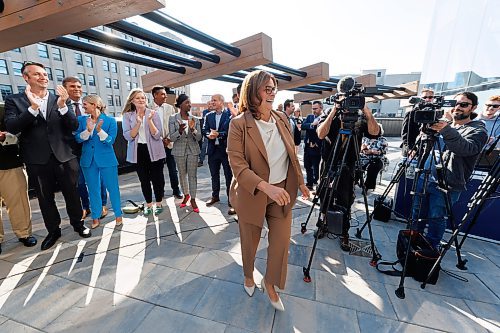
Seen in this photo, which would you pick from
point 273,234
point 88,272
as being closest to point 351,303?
point 273,234

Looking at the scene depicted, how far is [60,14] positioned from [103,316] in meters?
2.47

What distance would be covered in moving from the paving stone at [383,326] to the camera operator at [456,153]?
1070mm

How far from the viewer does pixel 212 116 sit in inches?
154

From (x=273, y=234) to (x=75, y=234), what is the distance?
113 inches

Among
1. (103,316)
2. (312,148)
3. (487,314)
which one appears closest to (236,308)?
(103,316)

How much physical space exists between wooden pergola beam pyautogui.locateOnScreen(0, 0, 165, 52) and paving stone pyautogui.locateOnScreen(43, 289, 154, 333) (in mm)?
2412

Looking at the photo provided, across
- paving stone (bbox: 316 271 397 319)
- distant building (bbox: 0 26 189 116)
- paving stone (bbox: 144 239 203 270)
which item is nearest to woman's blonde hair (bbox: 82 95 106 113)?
paving stone (bbox: 144 239 203 270)

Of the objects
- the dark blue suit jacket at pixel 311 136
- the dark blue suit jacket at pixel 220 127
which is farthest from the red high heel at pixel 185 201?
the dark blue suit jacket at pixel 311 136

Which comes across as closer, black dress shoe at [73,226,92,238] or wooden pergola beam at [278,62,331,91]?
black dress shoe at [73,226,92,238]

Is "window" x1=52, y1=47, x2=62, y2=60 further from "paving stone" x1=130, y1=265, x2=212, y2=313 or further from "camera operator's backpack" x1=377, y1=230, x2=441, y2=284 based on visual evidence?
"camera operator's backpack" x1=377, y1=230, x2=441, y2=284

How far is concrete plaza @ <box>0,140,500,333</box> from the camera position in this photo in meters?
1.69

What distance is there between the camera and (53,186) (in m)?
2.75

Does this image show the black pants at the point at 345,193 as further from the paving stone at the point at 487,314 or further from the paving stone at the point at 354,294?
the paving stone at the point at 487,314

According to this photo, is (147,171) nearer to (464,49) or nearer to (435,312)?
(435,312)
